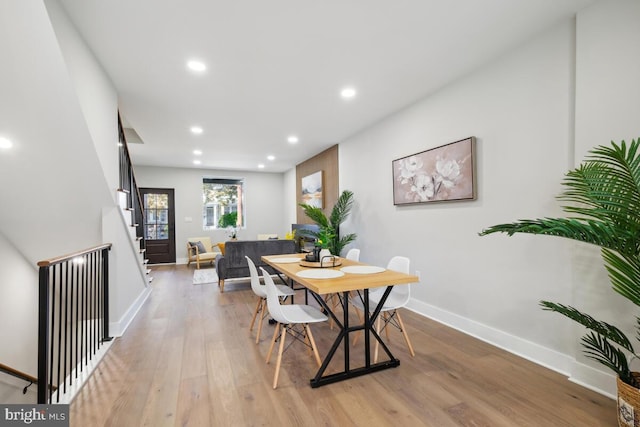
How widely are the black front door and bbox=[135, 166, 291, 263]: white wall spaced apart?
139mm

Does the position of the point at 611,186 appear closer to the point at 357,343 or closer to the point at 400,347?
the point at 400,347

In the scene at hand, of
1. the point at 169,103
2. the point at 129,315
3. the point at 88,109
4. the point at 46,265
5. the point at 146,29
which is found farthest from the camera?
the point at 169,103

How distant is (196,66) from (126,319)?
112 inches

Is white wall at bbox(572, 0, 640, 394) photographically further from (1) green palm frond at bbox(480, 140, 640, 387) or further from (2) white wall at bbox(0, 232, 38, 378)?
(2) white wall at bbox(0, 232, 38, 378)

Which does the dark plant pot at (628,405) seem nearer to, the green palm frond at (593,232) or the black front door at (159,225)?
the green palm frond at (593,232)

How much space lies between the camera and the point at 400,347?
268 centimetres

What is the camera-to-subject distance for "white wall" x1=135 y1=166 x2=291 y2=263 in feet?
26.3

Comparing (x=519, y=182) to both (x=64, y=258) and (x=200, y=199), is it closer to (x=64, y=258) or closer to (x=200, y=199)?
(x=64, y=258)

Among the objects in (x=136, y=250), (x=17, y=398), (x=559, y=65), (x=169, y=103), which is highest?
(x=169, y=103)

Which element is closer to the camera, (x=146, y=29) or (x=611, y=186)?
(x=611, y=186)

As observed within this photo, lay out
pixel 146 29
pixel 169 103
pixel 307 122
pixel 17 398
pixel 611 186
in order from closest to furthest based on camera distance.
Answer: pixel 611 186 < pixel 146 29 < pixel 17 398 < pixel 169 103 < pixel 307 122

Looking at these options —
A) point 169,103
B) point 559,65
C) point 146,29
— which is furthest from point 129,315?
point 559,65

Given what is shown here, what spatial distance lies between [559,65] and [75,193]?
173 inches

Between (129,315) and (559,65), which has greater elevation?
(559,65)
